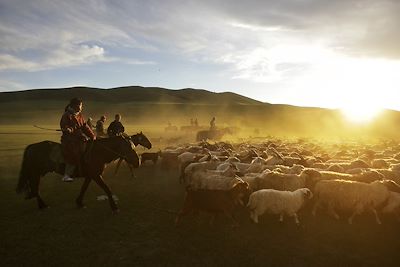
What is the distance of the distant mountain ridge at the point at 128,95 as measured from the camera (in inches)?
4675

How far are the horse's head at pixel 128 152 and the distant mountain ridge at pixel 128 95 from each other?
346ft

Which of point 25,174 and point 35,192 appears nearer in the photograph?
point 35,192

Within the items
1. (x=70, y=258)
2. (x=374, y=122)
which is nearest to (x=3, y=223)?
(x=70, y=258)

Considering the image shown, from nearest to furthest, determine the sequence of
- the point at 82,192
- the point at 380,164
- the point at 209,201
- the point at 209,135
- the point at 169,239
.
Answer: the point at 169,239 → the point at 209,201 → the point at 82,192 → the point at 380,164 → the point at 209,135

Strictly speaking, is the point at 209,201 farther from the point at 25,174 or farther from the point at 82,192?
the point at 25,174

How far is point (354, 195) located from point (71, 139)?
26.7 ft

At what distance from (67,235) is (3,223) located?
2154 mm

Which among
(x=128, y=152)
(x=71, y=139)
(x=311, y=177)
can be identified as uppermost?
(x=71, y=139)

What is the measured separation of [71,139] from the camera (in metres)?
11.0

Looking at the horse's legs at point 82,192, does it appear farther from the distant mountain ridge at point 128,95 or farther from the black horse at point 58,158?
the distant mountain ridge at point 128,95

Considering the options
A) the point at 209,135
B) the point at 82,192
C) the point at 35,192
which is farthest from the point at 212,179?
the point at 209,135

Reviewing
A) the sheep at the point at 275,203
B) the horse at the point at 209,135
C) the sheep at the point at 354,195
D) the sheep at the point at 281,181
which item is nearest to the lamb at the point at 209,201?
the sheep at the point at 275,203

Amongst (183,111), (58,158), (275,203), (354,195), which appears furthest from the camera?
(183,111)

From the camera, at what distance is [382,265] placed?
734 centimetres
